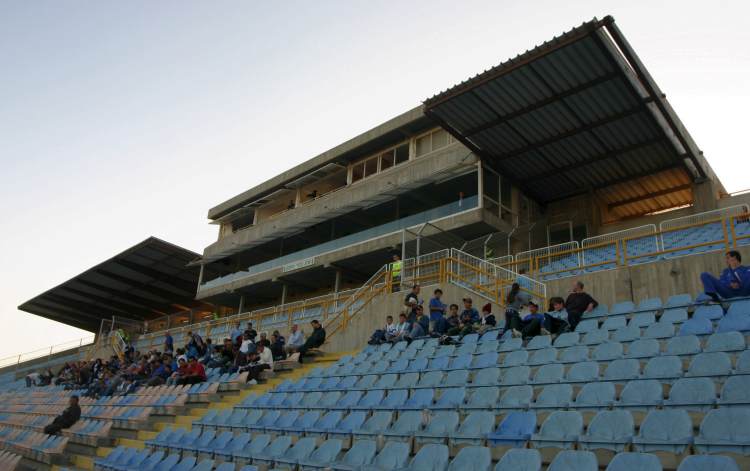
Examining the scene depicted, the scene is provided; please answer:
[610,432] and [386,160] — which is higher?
[386,160]

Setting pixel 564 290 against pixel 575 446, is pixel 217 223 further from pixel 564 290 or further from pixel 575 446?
pixel 575 446

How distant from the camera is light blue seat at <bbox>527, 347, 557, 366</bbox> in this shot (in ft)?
24.0

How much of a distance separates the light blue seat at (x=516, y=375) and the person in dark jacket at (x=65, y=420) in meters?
9.67

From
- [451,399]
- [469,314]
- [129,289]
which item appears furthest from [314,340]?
[129,289]

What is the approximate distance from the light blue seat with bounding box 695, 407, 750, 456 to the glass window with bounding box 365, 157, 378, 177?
2079 centimetres

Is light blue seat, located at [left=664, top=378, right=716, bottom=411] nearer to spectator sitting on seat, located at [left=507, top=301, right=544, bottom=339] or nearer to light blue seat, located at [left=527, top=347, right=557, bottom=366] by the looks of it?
light blue seat, located at [left=527, top=347, right=557, bottom=366]

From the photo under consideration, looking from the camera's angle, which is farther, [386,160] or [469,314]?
[386,160]

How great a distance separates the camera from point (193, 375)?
13.2 m

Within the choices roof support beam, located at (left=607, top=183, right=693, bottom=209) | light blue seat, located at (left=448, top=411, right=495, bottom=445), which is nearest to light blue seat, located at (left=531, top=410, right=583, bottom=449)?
light blue seat, located at (left=448, top=411, right=495, bottom=445)

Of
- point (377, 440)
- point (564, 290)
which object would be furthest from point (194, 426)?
point (564, 290)

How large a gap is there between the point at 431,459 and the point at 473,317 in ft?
17.2

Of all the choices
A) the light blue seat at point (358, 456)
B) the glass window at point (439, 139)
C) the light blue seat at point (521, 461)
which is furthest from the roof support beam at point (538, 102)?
the light blue seat at point (521, 461)

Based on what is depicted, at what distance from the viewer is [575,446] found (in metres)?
4.93

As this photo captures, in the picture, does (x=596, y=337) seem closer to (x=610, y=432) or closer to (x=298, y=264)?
(x=610, y=432)
